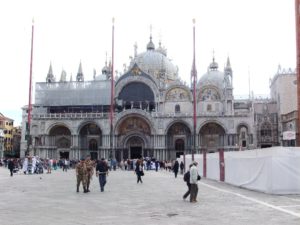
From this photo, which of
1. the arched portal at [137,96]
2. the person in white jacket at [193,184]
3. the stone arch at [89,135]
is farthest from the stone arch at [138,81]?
the person in white jacket at [193,184]

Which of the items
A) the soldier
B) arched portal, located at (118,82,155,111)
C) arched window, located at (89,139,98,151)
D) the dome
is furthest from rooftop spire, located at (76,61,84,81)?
the soldier

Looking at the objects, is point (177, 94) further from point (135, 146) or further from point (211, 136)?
point (135, 146)

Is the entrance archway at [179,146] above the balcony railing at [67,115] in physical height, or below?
below

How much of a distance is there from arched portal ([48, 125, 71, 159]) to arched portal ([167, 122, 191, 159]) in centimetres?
1380

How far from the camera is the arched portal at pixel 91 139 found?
197ft

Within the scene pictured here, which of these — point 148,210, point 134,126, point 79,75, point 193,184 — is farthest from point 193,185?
point 79,75

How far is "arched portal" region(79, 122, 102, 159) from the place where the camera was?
59938 mm

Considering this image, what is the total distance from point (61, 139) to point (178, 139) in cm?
1598

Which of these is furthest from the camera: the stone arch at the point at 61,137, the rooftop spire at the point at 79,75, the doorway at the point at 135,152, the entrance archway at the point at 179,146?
the rooftop spire at the point at 79,75

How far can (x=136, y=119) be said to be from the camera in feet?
191

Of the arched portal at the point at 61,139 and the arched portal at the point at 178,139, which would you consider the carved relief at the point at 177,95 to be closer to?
the arched portal at the point at 178,139

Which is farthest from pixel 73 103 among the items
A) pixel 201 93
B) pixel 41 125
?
pixel 201 93

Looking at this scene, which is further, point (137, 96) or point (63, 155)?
point (63, 155)

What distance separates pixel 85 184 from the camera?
1777cm
